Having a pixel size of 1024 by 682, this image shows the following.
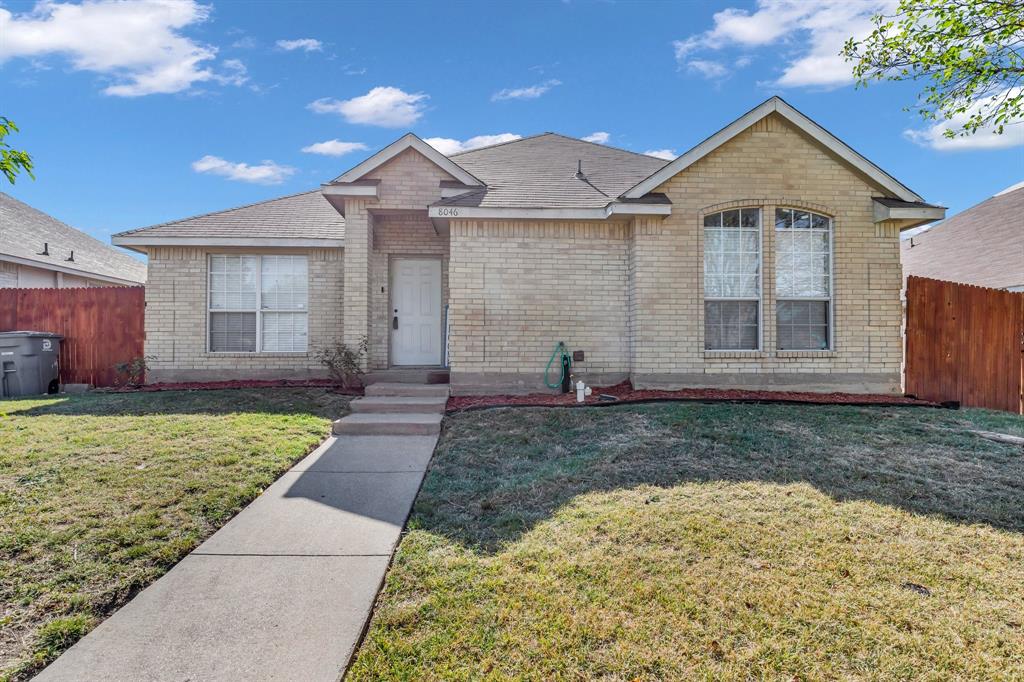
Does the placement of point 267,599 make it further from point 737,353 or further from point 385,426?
point 737,353

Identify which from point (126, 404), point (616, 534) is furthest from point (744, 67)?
point (126, 404)

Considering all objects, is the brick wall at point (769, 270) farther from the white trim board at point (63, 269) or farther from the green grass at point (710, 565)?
the white trim board at point (63, 269)

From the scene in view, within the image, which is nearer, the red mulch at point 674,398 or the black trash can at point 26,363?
the red mulch at point 674,398

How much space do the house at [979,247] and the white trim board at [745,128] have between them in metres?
7.05

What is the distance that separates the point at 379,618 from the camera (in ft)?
9.44

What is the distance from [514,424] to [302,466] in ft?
8.70

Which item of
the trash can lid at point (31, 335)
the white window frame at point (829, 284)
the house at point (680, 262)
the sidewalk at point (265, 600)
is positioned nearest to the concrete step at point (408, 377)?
the house at point (680, 262)

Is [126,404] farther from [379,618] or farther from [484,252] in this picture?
[379,618]

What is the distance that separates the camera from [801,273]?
9.13 metres

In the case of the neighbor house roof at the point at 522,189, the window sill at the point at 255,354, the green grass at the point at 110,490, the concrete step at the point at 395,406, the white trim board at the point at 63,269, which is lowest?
the green grass at the point at 110,490

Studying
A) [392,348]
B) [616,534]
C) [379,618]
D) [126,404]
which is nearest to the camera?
[379,618]

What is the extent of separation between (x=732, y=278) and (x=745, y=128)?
2.50m

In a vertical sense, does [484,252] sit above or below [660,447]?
above

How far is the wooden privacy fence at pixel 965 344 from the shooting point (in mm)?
8938
